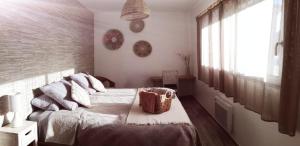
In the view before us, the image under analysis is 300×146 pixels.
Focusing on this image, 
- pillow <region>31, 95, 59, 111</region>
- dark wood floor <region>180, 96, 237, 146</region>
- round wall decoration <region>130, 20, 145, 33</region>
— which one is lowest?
dark wood floor <region>180, 96, 237, 146</region>

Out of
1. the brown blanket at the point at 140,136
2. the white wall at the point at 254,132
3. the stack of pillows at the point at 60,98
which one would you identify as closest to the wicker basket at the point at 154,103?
the brown blanket at the point at 140,136

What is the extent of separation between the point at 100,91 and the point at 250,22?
2.50m

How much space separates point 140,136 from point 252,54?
1.40 meters

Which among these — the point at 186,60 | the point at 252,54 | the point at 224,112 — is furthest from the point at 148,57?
the point at 252,54

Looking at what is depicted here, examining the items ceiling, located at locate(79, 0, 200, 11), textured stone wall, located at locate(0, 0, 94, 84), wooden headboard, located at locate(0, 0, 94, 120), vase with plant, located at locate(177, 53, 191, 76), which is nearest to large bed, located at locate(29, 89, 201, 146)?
wooden headboard, located at locate(0, 0, 94, 120)

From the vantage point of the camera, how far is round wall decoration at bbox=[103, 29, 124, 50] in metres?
5.48

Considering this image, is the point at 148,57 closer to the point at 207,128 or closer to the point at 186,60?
the point at 186,60

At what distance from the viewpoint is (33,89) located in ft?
8.77

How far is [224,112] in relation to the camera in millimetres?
3096

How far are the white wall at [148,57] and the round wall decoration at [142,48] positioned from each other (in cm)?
8

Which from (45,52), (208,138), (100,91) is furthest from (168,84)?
(45,52)

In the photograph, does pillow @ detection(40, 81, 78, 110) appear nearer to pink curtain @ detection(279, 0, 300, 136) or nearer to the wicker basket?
the wicker basket

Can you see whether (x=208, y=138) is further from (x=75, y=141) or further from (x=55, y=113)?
(x=55, y=113)

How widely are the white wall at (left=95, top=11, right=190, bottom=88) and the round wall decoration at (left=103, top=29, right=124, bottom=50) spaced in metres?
0.08
